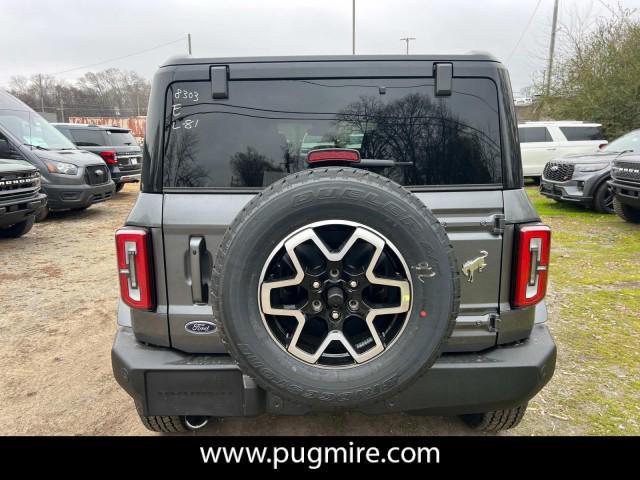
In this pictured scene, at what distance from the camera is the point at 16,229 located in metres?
7.39

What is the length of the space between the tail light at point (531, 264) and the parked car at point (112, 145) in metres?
11.5

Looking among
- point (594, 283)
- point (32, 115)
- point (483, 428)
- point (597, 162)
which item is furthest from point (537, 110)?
point (483, 428)

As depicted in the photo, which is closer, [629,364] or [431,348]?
[431,348]

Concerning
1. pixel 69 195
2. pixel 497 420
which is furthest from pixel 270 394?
pixel 69 195

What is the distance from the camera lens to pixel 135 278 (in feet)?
6.75

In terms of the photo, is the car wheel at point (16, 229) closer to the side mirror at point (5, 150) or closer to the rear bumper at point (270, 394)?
the side mirror at point (5, 150)

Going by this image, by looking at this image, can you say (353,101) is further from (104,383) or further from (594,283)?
(594,283)

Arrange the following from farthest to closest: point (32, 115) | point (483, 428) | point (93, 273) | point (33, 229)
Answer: point (32, 115) → point (33, 229) → point (93, 273) → point (483, 428)

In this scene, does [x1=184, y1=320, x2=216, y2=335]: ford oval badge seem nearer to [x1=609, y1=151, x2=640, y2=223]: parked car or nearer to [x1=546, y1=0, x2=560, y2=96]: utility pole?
[x1=609, y1=151, x2=640, y2=223]: parked car

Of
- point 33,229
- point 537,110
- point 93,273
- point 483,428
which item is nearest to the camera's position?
point 483,428

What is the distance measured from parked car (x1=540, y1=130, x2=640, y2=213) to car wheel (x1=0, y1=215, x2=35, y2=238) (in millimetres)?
9886

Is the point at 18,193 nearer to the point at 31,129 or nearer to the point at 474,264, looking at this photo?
the point at 31,129

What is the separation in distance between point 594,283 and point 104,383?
16.3 feet

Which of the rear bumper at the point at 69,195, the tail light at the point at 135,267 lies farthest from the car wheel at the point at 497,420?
the rear bumper at the point at 69,195
